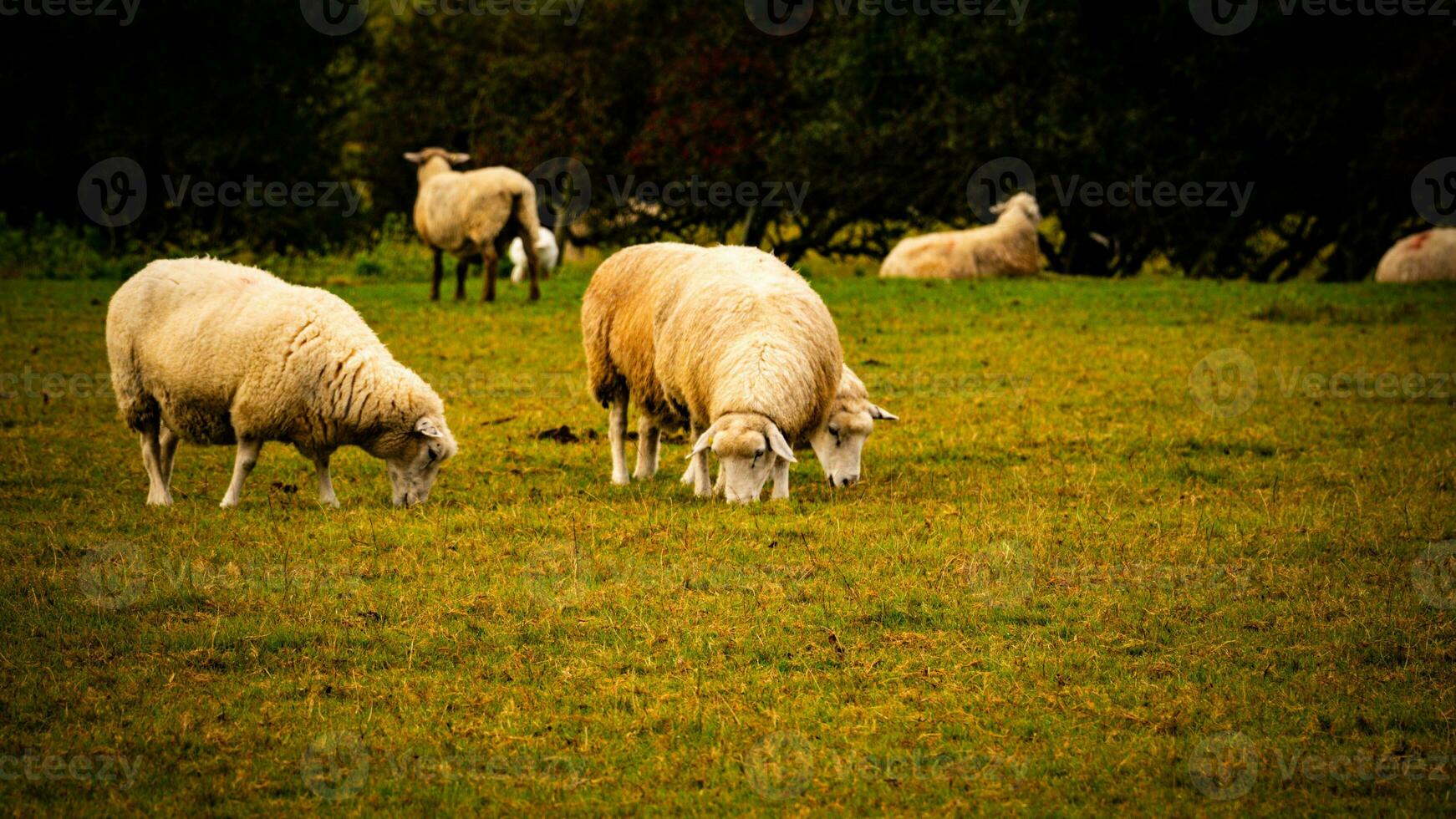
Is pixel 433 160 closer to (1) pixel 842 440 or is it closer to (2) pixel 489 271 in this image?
(2) pixel 489 271

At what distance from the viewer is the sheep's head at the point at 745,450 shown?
30.3ft

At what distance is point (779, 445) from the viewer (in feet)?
30.5

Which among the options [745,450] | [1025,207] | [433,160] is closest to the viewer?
[745,450]

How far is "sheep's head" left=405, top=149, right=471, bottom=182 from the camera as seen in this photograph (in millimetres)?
21812

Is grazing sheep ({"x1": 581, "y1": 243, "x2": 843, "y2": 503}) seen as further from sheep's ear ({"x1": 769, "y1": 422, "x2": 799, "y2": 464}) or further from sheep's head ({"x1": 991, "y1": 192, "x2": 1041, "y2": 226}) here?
sheep's head ({"x1": 991, "y1": 192, "x2": 1041, "y2": 226})

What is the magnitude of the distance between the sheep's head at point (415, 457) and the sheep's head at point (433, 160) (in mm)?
12502

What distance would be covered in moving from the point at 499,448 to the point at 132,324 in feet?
10.8

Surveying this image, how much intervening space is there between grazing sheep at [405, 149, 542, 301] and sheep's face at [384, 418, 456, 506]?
10.6 meters

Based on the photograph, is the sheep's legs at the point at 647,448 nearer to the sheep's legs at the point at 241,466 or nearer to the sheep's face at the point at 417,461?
the sheep's face at the point at 417,461

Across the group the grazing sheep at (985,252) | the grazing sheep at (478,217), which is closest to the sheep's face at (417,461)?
the grazing sheep at (478,217)

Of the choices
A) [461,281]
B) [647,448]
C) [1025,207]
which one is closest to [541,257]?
[461,281]

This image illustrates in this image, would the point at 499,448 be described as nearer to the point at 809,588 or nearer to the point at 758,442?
the point at 758,442

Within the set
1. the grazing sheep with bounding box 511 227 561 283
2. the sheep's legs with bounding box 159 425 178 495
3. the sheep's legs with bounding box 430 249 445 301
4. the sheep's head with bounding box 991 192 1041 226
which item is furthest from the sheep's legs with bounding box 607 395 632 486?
the sheep's head with bounding box 991 192 1041 226

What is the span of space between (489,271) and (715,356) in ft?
36.9
